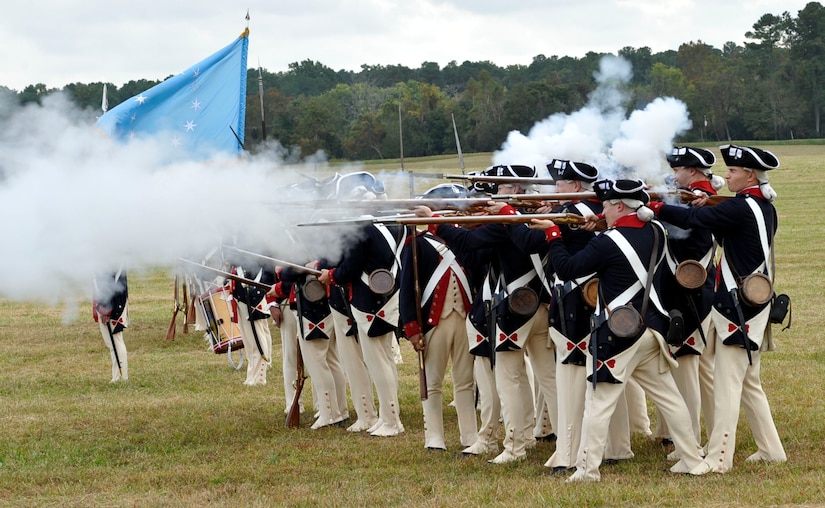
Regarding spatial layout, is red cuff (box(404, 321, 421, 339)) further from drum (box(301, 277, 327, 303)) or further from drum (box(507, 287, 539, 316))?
drum (box(301, 277, 327, 303))

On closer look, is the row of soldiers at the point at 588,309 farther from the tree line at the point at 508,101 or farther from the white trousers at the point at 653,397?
the tree line at the point at 508,101

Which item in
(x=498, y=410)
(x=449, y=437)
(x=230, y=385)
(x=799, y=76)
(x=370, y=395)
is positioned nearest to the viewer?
(x=498, y=410)

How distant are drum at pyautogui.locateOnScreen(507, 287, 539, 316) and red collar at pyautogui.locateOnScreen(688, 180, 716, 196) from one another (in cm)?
146

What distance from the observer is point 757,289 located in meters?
8.13

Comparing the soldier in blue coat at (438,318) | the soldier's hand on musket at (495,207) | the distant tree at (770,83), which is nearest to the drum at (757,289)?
the soldier's hand on musket at (495,207)

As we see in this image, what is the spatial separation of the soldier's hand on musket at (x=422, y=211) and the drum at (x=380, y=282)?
130 cm

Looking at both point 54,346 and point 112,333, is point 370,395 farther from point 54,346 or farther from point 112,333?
point 54,346

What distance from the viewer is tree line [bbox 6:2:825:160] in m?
16.5

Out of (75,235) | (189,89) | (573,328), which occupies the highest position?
(189,89)

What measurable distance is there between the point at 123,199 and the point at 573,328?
11.4ft

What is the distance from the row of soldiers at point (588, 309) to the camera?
26.3ft

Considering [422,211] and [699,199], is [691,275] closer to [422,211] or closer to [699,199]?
[699,199]

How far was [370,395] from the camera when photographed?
11.1 meters

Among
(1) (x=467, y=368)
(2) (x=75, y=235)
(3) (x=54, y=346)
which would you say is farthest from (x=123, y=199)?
(3) (x=54, y=346)
